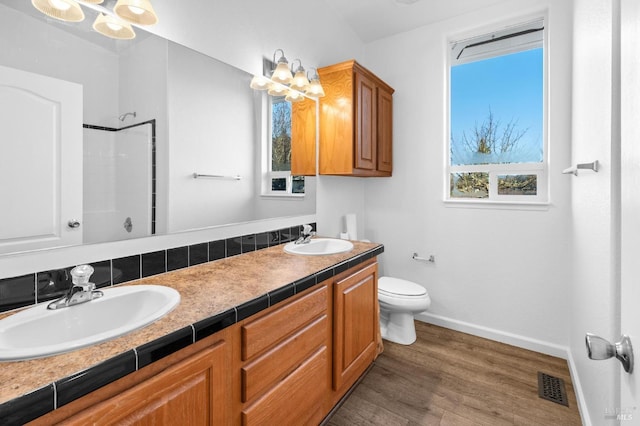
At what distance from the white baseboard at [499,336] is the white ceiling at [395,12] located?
2.69 m

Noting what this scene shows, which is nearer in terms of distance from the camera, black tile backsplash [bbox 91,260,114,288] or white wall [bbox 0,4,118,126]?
white wall [bbox 0,4,118,126]

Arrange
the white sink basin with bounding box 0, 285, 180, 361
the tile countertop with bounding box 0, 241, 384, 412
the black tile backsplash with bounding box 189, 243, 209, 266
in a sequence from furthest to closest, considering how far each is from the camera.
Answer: the black tile backsplash with bounding box 189, 243, 209, 266
the white sink basin with bounding box 0, 285, 180, 361
the tile countertop with bounding box 0, 241, 384, 412

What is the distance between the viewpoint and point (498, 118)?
8.64 feet

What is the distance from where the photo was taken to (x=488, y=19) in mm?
2572

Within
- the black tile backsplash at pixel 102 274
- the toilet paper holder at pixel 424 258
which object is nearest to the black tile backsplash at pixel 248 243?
the black tile backsplash at pixel 102 274

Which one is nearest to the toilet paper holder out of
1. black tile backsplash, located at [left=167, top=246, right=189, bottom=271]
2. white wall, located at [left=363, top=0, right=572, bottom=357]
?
white wall, located at [left=363, top=0, right=572, bottom=357]

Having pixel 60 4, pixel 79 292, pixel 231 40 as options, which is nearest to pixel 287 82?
pixel 231 40

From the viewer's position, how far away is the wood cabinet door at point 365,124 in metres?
2.36

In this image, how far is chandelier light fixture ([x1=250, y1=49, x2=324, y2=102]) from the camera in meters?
2.00

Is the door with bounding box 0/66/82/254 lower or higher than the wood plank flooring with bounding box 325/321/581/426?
higher

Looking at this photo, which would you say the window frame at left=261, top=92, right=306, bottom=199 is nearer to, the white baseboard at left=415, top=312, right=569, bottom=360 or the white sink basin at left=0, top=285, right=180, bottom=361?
the white sink basin at left=0, top=285, right=180, bottom=361

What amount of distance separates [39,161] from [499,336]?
3114mm

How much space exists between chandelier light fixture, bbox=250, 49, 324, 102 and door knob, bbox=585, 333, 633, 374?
1.93 m

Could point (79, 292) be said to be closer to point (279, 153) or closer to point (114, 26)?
point (114, 26)
